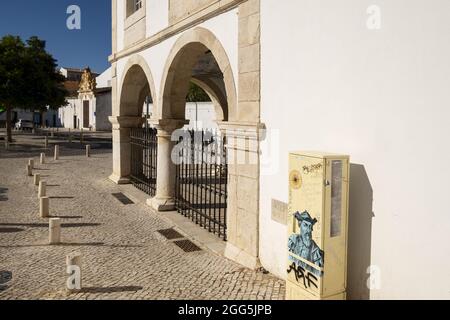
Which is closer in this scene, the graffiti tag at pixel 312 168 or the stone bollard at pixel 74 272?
the graffiti tag at pixel 312 168

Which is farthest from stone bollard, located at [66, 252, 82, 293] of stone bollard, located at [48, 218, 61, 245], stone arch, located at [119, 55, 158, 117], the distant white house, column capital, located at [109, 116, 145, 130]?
the distant white house

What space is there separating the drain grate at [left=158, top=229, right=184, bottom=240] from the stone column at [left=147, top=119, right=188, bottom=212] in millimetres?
1565

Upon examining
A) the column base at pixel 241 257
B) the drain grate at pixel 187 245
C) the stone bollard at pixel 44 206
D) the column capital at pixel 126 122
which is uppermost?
the column capital at pixel 126 122

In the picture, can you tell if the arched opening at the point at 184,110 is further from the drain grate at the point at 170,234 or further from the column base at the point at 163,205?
the drain grate at the point at 170,234

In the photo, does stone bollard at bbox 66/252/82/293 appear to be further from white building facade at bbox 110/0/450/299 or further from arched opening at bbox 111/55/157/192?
arched opening at bbox 111/55/157/192

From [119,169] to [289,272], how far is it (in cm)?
971

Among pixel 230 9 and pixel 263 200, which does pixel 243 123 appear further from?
pixel 230 9

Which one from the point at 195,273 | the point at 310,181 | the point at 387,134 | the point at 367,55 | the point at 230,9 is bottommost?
the point at 195,273

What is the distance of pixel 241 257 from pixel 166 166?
4.12m

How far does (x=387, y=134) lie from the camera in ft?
12.7

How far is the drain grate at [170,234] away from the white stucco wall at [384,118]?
359 centimetres

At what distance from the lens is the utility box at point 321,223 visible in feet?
13.3

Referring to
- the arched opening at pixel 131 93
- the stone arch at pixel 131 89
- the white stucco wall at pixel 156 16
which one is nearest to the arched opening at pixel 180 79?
the white stucco wall at pixel 156 16
